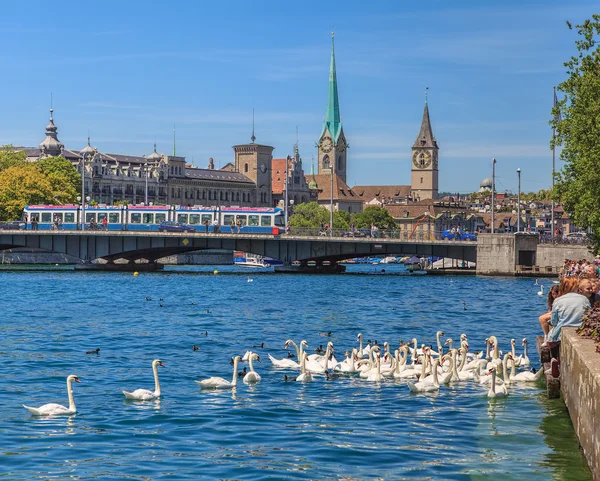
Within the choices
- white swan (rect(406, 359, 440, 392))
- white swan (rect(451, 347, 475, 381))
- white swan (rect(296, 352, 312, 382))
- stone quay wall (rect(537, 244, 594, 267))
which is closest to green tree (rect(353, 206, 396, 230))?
stone quay wall (rect(537, 244, 594, 267))

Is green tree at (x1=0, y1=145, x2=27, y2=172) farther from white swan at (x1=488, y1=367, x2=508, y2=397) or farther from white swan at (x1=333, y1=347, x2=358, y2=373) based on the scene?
white swan at (x1=488, y1=367, x2=508, y2=397)

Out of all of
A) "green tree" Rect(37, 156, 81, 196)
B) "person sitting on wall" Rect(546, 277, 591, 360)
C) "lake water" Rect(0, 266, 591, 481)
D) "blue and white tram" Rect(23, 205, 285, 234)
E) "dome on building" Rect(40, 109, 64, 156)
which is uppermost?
"dome on building" Rect(40, 109, 64, 156)

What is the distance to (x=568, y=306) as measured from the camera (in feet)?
62.8

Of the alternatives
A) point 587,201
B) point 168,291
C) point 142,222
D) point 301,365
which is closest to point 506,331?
point 587,201

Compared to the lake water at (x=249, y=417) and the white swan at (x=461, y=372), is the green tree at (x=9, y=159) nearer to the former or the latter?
the lake water at (x=249, y=417)

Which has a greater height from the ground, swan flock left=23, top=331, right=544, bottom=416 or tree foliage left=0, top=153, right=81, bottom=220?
tree foliage left=0, top=153, right=81, bottom=220

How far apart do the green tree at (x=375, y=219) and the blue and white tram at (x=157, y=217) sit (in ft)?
280

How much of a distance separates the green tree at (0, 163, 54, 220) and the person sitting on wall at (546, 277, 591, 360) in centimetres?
10830

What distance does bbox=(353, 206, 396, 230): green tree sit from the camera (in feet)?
619

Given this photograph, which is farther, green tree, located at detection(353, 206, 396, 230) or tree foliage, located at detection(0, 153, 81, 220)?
A: green tree, located at detection(353, 206, 396, 230)

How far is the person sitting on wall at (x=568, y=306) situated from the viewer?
751 inches

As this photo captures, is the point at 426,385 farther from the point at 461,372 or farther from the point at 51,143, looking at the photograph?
the point at 51,143

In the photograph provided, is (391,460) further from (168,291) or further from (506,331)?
(168,291)

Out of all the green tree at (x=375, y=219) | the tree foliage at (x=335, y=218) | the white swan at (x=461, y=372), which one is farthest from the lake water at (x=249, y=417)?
the green tree at (x=375, y=219)
